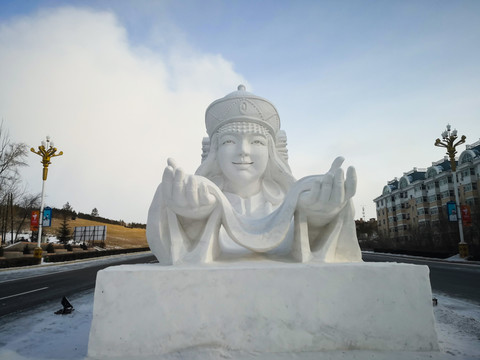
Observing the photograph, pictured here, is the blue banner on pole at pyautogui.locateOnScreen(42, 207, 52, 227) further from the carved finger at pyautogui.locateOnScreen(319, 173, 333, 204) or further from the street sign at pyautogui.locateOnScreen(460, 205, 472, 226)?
the street sign at pyautogui.locateOnScreen(460, 205, 472, 226)

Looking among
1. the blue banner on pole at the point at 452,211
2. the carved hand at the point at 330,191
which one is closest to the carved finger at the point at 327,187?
the carved hand at the point at 330,191

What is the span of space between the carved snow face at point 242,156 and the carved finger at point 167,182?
135cm

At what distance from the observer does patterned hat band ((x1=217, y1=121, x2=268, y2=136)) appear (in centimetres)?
403

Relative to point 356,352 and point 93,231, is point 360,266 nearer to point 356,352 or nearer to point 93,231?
point 356,352

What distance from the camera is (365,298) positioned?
2588 mm

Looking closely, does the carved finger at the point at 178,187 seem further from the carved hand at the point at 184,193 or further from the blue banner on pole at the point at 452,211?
the blue banner on pole at the point at 452,211

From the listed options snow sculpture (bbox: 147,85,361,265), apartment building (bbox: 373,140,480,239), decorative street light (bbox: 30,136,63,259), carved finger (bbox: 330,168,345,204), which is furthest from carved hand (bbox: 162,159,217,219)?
apartment building (bbox: 373,140,480,239)

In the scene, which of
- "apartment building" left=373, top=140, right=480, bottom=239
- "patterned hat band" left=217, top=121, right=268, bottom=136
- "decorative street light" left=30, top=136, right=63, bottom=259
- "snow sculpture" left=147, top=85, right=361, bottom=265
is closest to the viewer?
"snow sculpture" left=147, top=85, right=361, bottom=265

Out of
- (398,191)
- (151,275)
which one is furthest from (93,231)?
(398,191)

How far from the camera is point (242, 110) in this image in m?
4.07

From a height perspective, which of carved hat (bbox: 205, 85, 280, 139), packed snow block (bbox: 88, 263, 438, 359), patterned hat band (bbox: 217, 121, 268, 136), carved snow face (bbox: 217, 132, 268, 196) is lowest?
packed snow block (bbox: 88, 263, 438, 359)

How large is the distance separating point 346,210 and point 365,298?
0.93m

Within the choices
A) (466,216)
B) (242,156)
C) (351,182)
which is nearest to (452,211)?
(466,216)

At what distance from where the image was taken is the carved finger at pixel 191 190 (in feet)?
9.25
